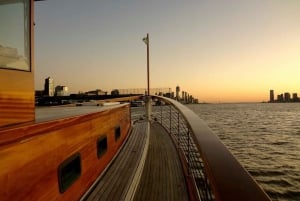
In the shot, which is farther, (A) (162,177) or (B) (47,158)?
(A) (162,177)

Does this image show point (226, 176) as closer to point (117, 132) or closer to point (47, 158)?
point (47, 158)

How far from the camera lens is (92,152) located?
4785 mm

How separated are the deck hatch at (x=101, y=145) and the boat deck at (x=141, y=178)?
0.38 m

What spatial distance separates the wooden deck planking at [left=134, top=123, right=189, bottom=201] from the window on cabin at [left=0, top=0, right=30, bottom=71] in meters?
2.98

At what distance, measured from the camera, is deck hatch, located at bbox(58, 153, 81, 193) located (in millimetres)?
→ 3361

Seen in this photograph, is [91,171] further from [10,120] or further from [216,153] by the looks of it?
[216,153]

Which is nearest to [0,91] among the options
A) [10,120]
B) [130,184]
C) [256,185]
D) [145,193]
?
[10,120]

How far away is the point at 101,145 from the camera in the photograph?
556 cm

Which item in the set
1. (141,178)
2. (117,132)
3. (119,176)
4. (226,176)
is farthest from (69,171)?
(117,132)

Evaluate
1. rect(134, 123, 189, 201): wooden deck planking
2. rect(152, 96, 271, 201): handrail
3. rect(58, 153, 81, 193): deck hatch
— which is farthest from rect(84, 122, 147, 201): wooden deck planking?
rect(152, 96, 271, 201): handrail

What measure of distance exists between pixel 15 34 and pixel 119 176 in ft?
10.7

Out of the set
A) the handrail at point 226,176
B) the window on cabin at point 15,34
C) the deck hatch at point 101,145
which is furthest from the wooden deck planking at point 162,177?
the handrail at point 226,176

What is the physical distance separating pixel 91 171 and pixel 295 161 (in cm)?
1590

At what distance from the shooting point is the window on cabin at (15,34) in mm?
2686
